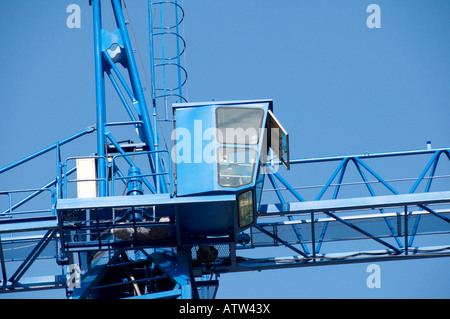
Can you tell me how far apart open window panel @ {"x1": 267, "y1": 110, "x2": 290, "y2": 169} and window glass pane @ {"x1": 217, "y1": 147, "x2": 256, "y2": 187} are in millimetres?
825

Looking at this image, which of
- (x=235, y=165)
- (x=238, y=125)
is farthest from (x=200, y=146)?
(x=238, y=125)

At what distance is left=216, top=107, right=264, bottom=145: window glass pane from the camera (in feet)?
74.2

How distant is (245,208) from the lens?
891 inches

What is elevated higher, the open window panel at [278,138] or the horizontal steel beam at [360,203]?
the open window panel at [278,138]

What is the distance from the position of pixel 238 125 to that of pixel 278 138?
114 cm

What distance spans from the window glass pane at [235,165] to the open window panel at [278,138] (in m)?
0.83

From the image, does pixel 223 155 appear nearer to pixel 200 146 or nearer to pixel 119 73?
pixel 200 146

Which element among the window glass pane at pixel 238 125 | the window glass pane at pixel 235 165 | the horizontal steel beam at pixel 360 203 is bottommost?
the horizontal steel beam at pixel 360 203

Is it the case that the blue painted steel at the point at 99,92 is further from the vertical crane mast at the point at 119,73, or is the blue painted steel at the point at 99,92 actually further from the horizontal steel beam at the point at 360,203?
the horizontal steel beam at the point at 360,203

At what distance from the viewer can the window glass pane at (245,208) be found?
22453 mm

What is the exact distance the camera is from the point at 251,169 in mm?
22359

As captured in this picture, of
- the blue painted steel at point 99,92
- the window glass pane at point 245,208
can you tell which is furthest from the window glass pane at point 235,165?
the blue painted steel at point 99,92
